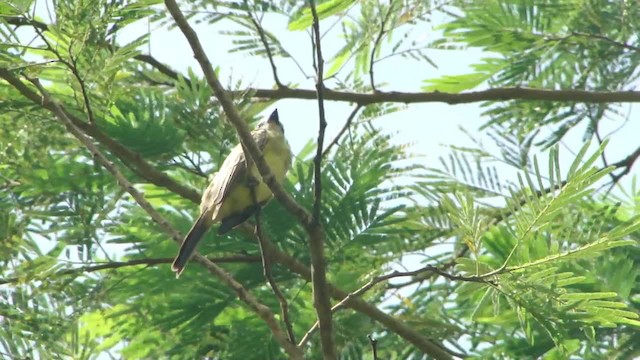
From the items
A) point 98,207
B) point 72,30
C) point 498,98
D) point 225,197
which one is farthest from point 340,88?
point 72,30

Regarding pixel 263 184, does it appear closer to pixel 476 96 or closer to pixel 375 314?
pixel 375 314

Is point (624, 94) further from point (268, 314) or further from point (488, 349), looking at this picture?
point (268, 314)

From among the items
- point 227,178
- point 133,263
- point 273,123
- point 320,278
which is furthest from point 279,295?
point 273,123

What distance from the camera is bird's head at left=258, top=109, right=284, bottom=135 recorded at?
421 cm

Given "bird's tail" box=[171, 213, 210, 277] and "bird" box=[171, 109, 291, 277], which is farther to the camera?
"bird" box=[171, 109, 291, 277]

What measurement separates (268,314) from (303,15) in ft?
3.64

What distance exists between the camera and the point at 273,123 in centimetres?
432

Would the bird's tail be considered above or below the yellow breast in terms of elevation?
below

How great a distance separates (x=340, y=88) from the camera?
428cm

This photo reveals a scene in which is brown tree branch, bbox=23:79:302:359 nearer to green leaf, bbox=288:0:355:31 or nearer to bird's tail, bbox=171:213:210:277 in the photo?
bird's tail, bbox=171:213:210:277

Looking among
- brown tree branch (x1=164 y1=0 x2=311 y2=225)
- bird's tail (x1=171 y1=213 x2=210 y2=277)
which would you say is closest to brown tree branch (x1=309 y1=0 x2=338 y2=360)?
brown tree branch (x1=164 y1=0 x2=311 y2=225)

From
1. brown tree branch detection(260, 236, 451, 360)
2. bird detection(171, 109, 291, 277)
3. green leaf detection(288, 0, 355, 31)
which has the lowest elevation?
brown tree branch detection(260, 236, 451, 360)

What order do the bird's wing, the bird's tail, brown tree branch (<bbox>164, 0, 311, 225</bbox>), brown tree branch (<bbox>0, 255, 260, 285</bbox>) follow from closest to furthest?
1. brown tree branch (<bbox>164, 0, 311, 225</bbox>)
2. the bird's tail
3. brown tree branch (<bbox>0, 255, 260, 285</bbox>)
4. the bird's wing

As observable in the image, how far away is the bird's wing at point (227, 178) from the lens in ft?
11.4
